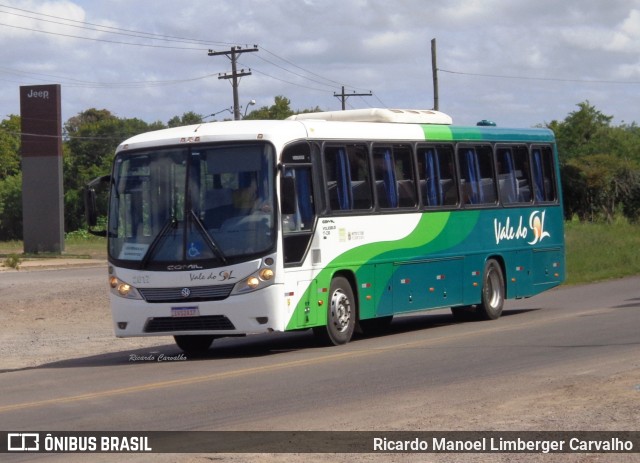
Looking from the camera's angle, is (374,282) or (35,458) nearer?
(35,458)

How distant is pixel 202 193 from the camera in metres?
16.4

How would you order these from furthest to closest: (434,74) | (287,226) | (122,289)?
(434,74) → (122,289) → (287,226)

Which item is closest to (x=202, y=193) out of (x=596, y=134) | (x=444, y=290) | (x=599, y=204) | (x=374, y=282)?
(x=374, y=282)

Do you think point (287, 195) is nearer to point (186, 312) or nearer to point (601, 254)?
point (186, 312)

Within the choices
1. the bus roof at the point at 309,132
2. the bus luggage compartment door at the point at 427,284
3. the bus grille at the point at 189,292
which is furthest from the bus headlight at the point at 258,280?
the bus luggage compartment door at the point at 427,284

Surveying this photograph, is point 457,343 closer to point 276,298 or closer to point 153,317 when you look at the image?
point 276,298

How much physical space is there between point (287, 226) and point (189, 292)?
1608mm

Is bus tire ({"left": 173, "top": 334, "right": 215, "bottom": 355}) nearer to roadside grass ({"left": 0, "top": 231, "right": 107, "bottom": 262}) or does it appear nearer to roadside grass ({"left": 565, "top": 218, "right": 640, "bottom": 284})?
roadside grass ({"left": 565, "top": 218, "right": 640, "bottom": 284})

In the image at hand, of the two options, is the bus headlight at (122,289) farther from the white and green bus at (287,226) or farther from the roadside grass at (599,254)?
the roadside grass at (599,254)

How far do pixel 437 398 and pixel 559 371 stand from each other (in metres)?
2.22

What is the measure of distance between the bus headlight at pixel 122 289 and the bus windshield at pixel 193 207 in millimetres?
279

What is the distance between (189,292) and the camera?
16.2m

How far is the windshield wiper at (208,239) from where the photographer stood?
16.0 m

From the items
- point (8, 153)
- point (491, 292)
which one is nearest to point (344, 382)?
point (491, 292)
